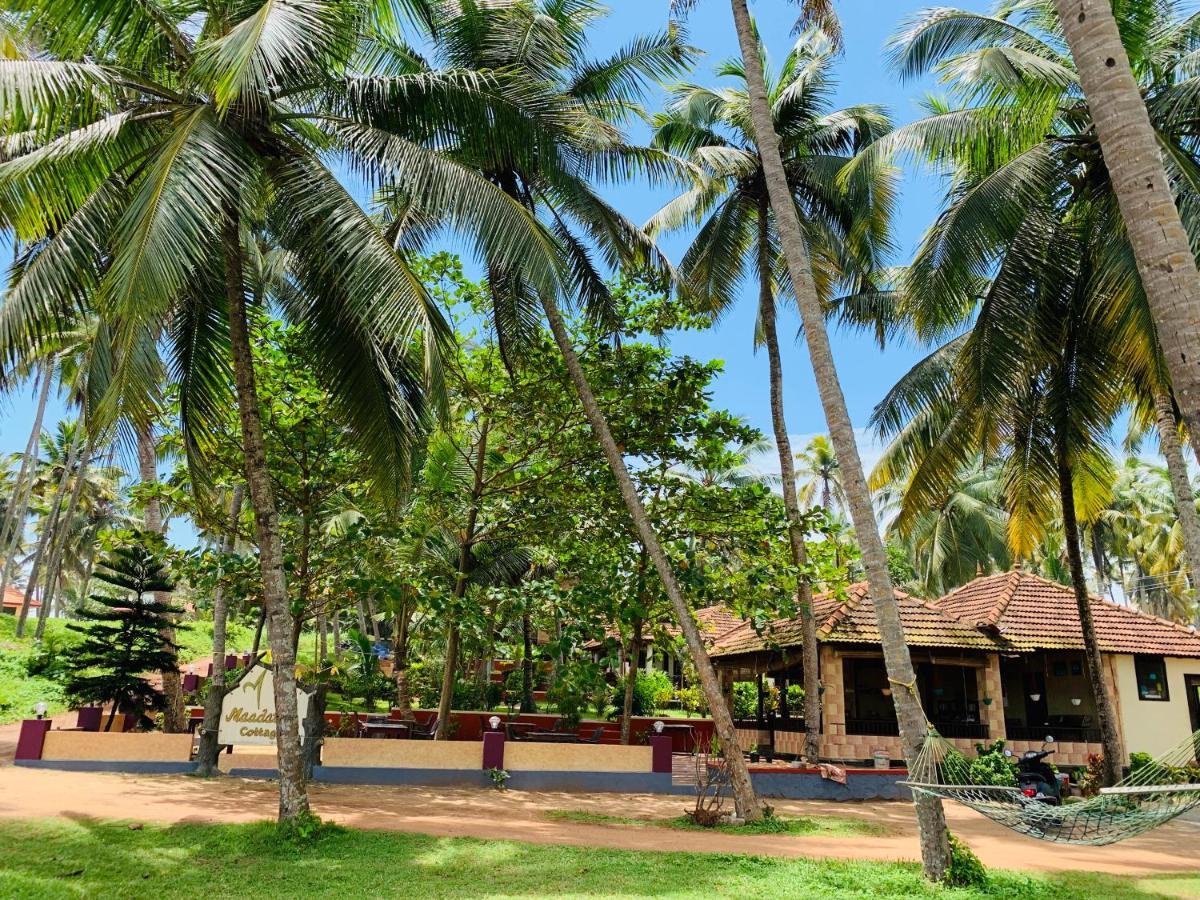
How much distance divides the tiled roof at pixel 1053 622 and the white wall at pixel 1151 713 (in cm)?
46

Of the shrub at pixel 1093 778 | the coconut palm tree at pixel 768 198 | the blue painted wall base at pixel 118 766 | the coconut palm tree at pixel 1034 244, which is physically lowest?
the blue painted wall base at pixel 118 766

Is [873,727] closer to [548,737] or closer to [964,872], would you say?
[548,737]

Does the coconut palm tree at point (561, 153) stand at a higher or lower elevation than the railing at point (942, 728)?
higher

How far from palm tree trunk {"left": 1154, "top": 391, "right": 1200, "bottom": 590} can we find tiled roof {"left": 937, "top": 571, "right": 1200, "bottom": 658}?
25.8 feet

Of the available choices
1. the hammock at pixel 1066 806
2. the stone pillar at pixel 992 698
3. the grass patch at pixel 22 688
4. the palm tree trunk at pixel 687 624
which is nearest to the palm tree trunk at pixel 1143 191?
the hammock at pixel 1066 806

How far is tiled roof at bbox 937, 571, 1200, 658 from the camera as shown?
18.7m

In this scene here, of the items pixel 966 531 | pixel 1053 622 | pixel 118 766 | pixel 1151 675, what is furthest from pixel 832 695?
pixel 966 531

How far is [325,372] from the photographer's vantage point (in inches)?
378

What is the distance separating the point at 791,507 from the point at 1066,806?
8.14 m

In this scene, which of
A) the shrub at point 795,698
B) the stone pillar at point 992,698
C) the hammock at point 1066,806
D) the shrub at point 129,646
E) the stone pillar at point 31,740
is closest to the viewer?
the hammock at point 1066,806

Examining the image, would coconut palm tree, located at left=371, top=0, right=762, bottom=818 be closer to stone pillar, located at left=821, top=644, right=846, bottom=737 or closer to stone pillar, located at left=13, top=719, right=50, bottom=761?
stone pillar, located at left=821, top=644, right=846, bottom=737

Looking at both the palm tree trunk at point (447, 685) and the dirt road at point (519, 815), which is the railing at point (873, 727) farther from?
the palm tree trunk at point (447, 685)

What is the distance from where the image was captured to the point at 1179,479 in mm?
11117

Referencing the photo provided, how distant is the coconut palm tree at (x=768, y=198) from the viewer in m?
15.1
